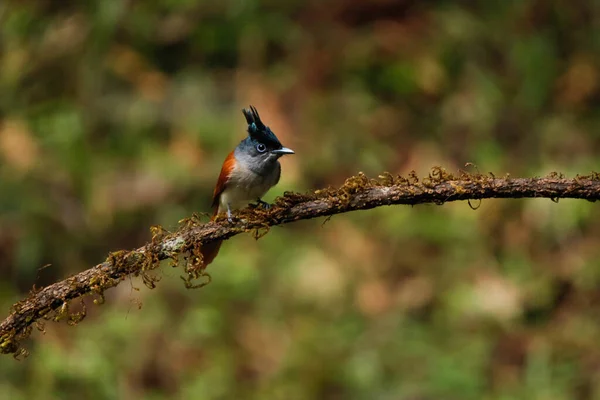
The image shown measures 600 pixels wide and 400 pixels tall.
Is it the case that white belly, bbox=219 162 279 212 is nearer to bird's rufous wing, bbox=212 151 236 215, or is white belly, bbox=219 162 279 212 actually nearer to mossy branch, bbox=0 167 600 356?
bird's rufous wing, bbox=212 151 236 215

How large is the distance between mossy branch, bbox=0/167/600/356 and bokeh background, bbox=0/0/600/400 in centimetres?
322

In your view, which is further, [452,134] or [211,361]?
[452,134]

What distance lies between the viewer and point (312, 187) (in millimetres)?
7121

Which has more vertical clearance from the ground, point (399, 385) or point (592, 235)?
point (592, 235)

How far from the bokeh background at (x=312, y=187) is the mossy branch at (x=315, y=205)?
3.22m

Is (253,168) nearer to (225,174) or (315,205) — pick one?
(225,174)

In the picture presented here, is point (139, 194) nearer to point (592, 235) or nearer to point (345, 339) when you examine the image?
point (345, 339)

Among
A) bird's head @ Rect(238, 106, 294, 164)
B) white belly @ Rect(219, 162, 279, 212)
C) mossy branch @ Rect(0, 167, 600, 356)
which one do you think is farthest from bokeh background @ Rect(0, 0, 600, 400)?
mossy branch @ Rect(0, 167, 600, 356)

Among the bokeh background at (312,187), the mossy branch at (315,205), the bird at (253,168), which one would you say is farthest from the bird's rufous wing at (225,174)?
the bokeh background at (312,187)

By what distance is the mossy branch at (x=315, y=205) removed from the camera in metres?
2.36

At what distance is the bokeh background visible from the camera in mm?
5859

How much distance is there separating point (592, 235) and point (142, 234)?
155 inches

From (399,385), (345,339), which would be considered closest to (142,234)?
(345,339)

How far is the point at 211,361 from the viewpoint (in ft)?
19.8
